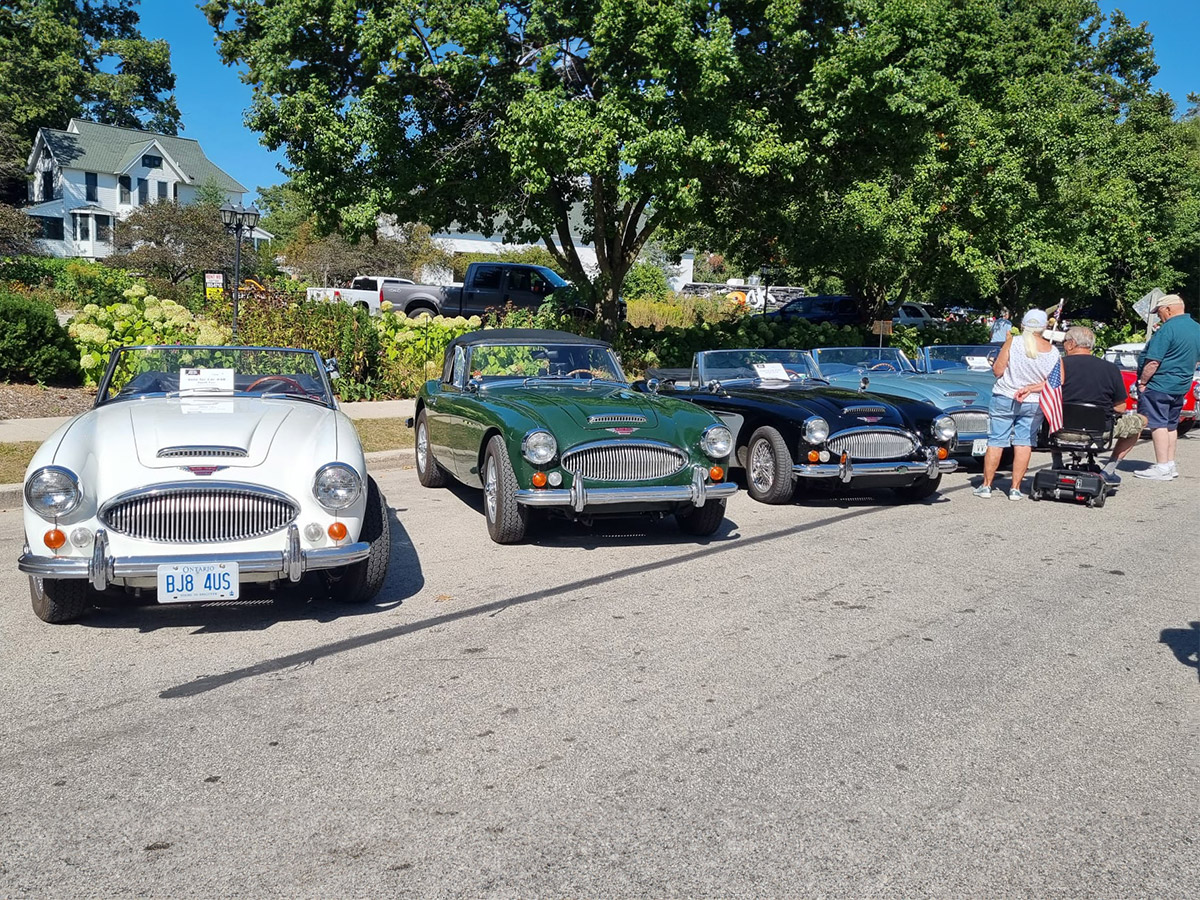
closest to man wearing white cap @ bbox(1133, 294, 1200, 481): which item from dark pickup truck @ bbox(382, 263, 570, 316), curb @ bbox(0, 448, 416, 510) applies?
curb @ bbox(0, 448, 416, 510)

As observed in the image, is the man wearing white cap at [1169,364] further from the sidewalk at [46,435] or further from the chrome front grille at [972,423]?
the sidewalk at [46,435]

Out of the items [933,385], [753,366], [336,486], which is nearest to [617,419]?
[336,486]

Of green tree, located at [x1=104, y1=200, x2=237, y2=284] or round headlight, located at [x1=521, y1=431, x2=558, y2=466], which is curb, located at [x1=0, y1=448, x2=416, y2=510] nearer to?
round headlight, located at [x1=521, y1=431, x2=558, y2=466]

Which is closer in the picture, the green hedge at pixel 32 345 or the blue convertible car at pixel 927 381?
the blue convertible car at pixel 927 381

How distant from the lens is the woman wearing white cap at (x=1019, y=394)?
978cm

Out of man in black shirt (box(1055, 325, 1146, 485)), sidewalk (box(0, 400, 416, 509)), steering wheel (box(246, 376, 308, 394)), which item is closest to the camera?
steering wheel (box(246, 376, 308, 394))

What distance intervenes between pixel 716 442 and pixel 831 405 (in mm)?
2401

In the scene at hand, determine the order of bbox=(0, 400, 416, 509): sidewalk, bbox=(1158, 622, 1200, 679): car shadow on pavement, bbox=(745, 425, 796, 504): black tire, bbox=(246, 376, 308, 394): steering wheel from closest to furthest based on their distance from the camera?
bbox=(1158, 622, 1200, 679): car shadow on pavement → bbox=(246, 376, 308, 394): steering wheel → bbox=(0, 400, 416, 509): sidewalk → bbox=(745, 425, 796, 504): black tire

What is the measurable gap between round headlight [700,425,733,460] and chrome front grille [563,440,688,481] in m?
0.23

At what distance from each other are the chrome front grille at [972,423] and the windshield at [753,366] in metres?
1.69

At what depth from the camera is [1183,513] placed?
9.84 meters

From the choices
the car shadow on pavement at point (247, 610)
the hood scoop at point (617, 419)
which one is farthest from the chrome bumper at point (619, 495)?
the car shadow on pavement at point (247, 610)

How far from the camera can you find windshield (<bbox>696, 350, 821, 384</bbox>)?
1122 cm

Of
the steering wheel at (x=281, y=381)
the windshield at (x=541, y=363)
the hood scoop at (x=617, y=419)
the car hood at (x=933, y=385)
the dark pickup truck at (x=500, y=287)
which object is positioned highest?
the dark pickup truck at (x=500, y=287)
